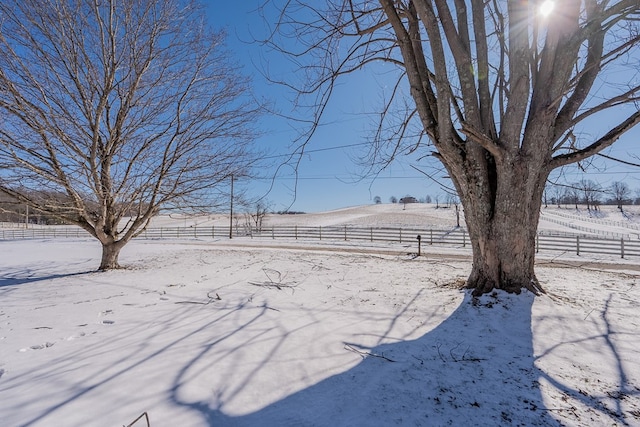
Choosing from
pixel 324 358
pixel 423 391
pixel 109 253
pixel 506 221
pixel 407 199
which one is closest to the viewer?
pixel 423 391

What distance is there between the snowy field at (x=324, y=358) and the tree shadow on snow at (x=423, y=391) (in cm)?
1

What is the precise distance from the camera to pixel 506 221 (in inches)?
149

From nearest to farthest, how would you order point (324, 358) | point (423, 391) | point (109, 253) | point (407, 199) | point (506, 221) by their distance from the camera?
point (423, 391)
point (324, 358)
point (506, 221)
point (109, 253)
point (407, 199)

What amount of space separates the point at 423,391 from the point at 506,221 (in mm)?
2827

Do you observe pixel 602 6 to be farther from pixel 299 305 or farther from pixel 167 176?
pixel 167 176

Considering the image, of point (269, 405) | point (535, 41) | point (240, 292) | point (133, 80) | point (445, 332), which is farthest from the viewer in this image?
point (133, 80)

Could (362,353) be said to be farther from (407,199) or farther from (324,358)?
(407,199)

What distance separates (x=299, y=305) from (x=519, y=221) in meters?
3.20

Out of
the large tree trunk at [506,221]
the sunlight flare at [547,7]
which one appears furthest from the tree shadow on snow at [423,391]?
the sunlight flare at [547,7]

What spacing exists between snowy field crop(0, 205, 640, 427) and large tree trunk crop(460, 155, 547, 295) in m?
0.31

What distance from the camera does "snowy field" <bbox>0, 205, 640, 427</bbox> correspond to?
169 centimetres

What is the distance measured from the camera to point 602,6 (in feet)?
12.7

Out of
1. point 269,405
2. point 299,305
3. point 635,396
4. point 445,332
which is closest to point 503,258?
point 445,332

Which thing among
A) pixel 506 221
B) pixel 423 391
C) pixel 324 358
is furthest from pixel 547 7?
pixel 324 358
